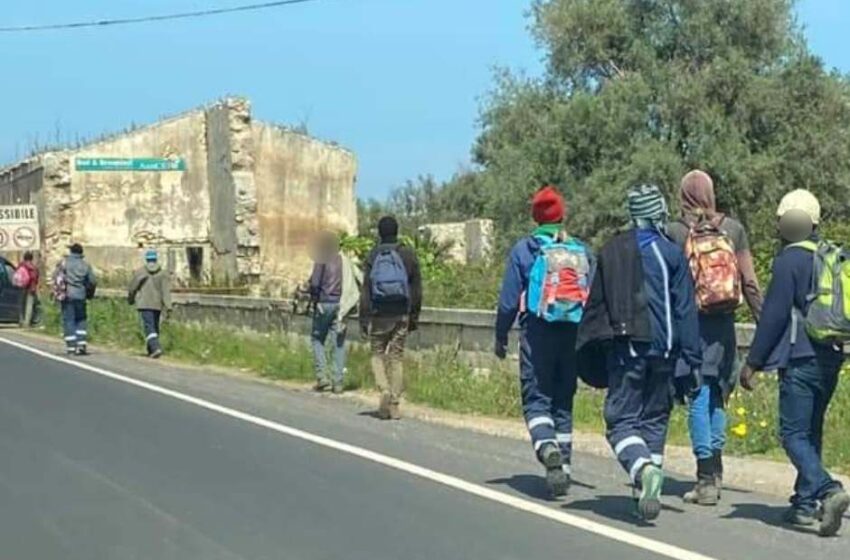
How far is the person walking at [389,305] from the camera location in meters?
14.1

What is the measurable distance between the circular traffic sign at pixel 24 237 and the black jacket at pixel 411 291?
24.4m

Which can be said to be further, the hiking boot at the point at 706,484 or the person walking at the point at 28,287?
the person walking at the point at 28,287

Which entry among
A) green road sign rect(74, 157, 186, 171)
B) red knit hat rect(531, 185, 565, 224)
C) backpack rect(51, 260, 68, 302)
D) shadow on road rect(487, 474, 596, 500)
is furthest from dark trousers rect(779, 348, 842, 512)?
green road sign rect(74, 157, 186, 171)

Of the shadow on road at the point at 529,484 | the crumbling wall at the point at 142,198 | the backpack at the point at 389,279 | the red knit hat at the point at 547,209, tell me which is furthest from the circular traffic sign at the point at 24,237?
the red knit hat at the point at 547,209

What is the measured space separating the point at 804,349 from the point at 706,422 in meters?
1.10

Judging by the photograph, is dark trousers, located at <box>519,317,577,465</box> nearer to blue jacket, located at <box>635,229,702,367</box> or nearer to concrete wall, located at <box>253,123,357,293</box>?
blue jacket, located at <box>635,229,702,367</box>

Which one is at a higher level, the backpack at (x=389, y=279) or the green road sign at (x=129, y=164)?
the green road sign at (x=129, y=164)

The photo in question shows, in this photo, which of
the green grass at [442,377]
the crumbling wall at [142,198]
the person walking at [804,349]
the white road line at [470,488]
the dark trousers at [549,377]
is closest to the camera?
the white road line at [470,488]

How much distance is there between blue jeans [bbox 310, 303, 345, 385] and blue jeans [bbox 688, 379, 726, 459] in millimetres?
7901

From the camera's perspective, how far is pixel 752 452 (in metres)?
11.8

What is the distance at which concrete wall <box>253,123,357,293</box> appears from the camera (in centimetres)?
4319

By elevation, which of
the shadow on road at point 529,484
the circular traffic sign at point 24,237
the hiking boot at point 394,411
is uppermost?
the circular traffic sign at point 24,237

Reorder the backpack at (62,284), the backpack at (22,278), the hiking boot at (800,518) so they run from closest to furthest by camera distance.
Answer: the hiking boot at (800,518), the backpack at (62,284), the backpack at (22,278)

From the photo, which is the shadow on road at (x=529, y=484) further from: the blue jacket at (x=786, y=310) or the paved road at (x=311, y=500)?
the blue jacket at (x=786, y=310)
